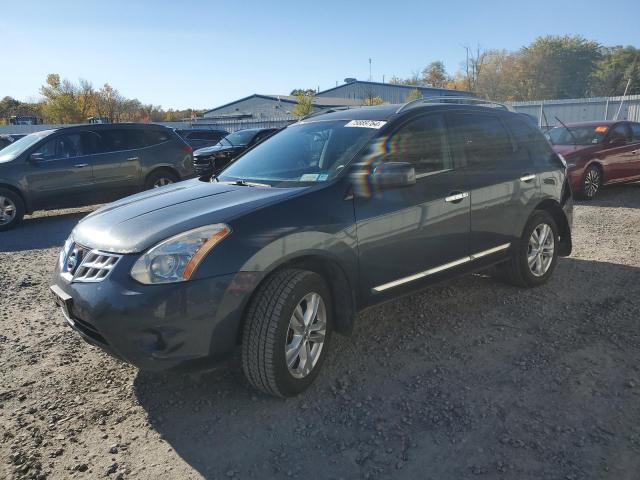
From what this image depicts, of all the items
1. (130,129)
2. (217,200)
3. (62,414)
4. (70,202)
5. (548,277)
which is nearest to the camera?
(62,414)

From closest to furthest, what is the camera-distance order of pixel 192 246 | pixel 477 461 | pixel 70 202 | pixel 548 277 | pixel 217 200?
pixel 477 461, pixel 192 246, pixel 217 200, pixel 548 277, pixel 70 202

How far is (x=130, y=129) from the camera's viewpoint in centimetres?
998

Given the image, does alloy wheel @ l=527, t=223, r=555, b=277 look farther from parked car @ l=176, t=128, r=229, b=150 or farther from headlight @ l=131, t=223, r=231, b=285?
parked car @ l=176, t=128, r=229, b=150

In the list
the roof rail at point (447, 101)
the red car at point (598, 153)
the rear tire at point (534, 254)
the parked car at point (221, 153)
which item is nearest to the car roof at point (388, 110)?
the roof rail at point (447, 101)

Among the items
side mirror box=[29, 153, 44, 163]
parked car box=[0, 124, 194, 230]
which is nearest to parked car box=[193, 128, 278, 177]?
parked car box=[0, 124, 194, 230]

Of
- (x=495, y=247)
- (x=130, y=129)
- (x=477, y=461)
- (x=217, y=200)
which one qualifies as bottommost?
(x=477, y=461)

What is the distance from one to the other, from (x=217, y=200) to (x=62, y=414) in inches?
61.3

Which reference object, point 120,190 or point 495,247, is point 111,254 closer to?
point 495,247

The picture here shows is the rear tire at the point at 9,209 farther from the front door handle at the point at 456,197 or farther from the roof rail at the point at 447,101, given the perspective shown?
the front door handle at the point at 456,197

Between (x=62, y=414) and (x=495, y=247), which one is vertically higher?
(x=495, y=247)

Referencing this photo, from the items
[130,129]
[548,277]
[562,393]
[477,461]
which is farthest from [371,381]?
[130,129]

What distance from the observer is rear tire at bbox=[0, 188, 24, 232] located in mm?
8641

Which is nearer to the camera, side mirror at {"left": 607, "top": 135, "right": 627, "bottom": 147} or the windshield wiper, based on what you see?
the windshield wiper

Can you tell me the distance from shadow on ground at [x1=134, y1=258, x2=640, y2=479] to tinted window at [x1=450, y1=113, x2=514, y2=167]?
133 centimetres
